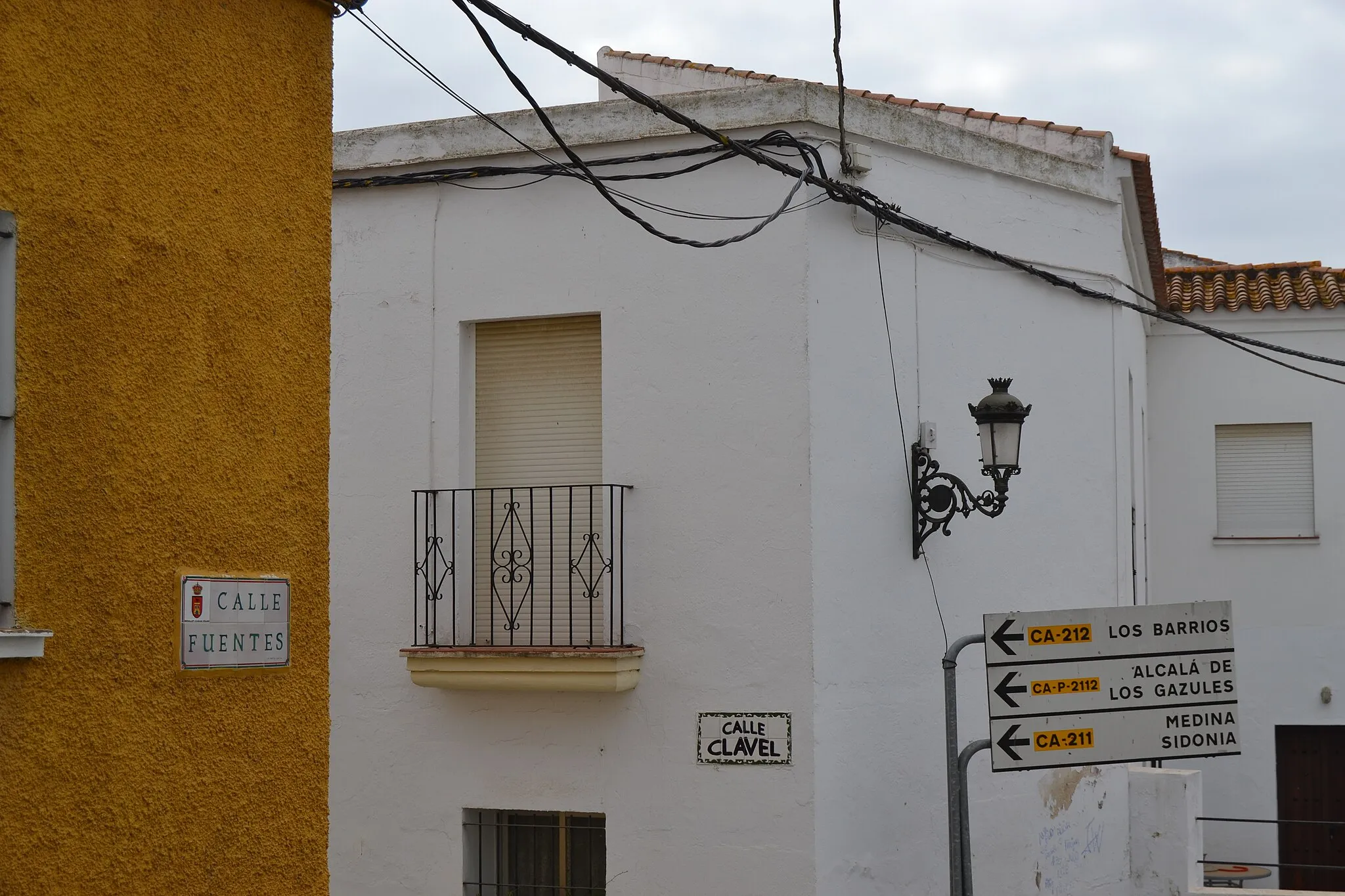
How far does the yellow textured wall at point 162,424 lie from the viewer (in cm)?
395

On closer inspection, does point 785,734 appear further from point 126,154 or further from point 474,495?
point 126,154

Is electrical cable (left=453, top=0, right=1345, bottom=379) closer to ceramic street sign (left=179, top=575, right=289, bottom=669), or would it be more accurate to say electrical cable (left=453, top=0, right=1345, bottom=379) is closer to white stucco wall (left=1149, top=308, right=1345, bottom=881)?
ceramic street sign (left=179, top=575, right=289, bottom=669)

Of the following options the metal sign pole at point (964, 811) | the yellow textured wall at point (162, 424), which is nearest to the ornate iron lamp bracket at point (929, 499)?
the metal sign pole at point (964, 811)

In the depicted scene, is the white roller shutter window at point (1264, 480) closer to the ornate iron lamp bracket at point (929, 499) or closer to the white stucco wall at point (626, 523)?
the ornate iron lamp bracket at point (929, 499)

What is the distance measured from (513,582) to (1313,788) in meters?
9.71

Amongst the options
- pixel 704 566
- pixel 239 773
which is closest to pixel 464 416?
pixel 704 566

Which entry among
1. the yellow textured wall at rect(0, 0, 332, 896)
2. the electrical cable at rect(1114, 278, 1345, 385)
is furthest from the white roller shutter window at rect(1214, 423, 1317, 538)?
the yellow textured wall at rect(0, 0, 332, 896)

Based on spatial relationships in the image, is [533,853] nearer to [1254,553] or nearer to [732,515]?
[732,515]

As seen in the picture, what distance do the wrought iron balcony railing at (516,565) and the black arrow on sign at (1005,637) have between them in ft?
9.50

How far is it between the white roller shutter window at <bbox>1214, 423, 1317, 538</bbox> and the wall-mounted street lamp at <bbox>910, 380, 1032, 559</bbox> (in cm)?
661

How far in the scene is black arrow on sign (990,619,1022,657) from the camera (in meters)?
6.43

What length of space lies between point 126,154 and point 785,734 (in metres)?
5.24


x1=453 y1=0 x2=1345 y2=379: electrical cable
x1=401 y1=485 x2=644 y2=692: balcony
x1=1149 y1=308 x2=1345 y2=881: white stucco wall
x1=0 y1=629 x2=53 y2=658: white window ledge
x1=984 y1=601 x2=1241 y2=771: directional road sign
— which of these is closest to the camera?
x1=0 y1=629 x2=53 y2=658: white window ledge

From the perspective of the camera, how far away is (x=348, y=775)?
9.25m
